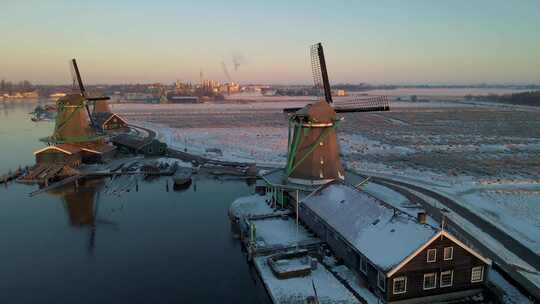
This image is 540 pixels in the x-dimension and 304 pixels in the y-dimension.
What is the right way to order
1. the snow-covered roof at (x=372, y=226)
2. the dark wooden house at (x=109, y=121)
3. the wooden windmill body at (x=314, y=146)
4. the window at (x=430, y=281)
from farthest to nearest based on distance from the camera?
1. the dark wooden house at (x=109, y=121)
2. the wooden windmill body at (x=314, y=146)
3. the window at (x=430, y=281)
4. the snow-covered roof at (x=372, y=226)

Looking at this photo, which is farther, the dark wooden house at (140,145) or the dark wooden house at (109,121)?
the dark wooden house at (109,121)

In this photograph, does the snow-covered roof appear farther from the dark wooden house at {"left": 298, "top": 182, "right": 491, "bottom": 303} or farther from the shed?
the shed

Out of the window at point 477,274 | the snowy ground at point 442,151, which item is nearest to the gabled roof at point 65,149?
the snowy ground at point 442,151

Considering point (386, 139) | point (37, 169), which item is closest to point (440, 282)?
point (37, 169)

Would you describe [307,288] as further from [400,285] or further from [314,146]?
[314,146]

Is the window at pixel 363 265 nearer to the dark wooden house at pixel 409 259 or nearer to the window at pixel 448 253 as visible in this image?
the dark wooden house at pixel 409 259

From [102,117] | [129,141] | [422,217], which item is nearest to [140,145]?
[129,141]
